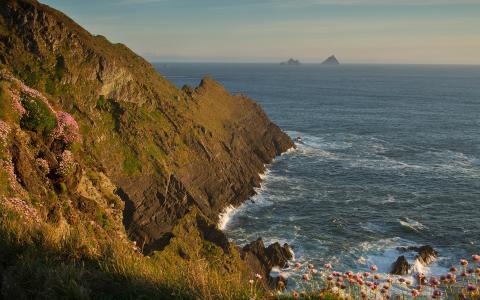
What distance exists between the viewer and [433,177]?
75.9 metres

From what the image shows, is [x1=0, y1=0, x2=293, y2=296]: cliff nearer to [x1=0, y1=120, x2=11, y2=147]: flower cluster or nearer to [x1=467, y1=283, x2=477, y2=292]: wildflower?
[x1=0, y1=120, x2=11, y2=147]: flower cluster

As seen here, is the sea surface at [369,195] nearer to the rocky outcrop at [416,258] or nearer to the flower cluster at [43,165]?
the rocky outcrop at [416,258]

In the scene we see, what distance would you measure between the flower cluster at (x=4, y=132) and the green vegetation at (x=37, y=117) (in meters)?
2.11

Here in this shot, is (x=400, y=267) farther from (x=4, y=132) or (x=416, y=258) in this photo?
(x=4, y=132)

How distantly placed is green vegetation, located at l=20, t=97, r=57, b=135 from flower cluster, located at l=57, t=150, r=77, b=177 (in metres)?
1.49

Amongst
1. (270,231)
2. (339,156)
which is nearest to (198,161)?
(270,231)

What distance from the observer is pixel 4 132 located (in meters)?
17.7

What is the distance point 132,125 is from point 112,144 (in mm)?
5125

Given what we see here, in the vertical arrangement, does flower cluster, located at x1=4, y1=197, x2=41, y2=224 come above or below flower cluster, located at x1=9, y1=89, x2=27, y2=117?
below

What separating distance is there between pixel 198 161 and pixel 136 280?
58.9 metres

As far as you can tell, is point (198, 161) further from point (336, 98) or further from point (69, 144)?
point (336, 98)

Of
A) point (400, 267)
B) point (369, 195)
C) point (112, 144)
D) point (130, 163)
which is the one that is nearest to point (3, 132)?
point (130, 163)

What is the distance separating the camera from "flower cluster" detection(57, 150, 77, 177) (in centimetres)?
2027

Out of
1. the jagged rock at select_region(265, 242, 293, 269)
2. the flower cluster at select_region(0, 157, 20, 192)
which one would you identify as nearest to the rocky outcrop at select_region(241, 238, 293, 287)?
the jagged rock at select_region(265, 242, 293, 269)
